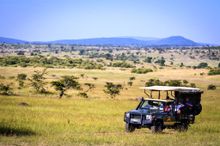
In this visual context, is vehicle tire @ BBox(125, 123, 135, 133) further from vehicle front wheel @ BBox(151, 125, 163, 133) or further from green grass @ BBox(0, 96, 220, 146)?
vehicle front wheel @ BBox(151, 125, 163, 133)

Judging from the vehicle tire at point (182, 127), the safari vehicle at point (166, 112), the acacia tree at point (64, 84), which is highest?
the safari vehicle at point (166, 112)

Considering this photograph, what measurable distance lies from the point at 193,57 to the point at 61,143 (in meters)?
180

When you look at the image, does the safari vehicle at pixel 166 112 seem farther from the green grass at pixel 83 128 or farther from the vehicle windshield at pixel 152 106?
the green grass at pixel 83 128

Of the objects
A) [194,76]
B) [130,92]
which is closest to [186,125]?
[130,92]

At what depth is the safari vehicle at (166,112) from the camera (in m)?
23.5

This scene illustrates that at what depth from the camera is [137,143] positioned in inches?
728

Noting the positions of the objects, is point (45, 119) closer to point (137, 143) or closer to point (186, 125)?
point (186, 125)

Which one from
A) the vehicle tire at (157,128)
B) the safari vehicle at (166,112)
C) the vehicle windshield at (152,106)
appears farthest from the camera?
the vehicle windshield at (152,106)

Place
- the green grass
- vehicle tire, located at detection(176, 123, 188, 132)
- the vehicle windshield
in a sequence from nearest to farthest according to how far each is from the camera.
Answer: the green grass < the vehicle windshield < vehicle tire, located at detection(176, 123, 188, 132)

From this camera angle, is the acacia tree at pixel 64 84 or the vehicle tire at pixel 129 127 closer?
the vehicle tire at pixel 129 127

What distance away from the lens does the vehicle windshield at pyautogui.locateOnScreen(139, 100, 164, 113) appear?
24.2 m

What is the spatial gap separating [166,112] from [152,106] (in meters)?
0.76

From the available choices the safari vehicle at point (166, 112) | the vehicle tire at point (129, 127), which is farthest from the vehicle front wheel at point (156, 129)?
the vehicle tire at point (129, 127)

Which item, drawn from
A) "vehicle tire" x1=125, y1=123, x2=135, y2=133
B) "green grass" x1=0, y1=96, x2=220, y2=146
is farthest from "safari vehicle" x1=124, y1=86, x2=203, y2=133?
"green grass" x1=0, y1=96, x2=220, y2=146
